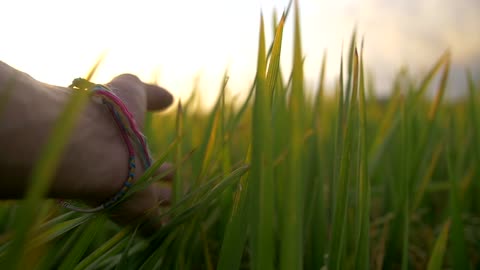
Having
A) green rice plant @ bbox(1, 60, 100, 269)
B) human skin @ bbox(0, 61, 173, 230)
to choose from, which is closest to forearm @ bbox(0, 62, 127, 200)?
human skin @ bbox(0, 61, 173, 230)

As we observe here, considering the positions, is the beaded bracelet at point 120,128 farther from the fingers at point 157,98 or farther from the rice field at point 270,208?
the fingers at point 157,98

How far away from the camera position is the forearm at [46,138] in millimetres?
316

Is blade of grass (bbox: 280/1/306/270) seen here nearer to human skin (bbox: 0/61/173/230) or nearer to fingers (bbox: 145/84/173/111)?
human skin (bbox: 0/61/173/230)

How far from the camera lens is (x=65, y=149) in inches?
13.6

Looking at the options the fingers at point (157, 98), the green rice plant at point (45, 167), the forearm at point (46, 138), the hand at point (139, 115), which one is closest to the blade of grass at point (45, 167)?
the green rice plant at point (45, 167)

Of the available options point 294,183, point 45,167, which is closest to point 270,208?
point 294,183

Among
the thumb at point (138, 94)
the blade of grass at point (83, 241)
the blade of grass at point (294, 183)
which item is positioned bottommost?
the blade of grass at point (83, 241)

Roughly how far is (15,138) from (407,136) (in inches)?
Result: 19.0

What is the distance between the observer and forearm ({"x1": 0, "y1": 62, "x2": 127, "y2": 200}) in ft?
1.04

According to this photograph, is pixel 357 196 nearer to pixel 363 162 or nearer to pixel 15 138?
pixel 363 162

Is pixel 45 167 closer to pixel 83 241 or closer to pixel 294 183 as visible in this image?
pixel 294 183

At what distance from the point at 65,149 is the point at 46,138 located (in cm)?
2

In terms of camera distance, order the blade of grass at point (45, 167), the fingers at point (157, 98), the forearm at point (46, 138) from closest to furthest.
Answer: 1. the blade of grass at point (45, 167)
2. the forearm at point (46, 138)
3. the fingers at point (157, 98)

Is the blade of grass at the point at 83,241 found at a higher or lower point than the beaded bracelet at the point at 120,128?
lower
